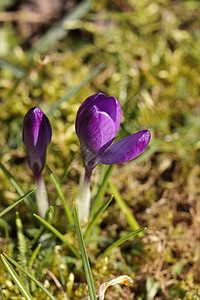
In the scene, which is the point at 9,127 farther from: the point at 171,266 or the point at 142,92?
the point at 171,266

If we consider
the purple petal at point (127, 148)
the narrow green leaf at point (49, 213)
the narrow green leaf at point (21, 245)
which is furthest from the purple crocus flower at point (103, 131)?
the narrow green leaf at point (21, 245)

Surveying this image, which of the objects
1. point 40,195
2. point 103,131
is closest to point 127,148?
point 103,131

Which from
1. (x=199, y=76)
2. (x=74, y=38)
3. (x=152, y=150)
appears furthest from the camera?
(x=74, y=38)

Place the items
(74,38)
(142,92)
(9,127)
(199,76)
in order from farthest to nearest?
(74,38) → (199,76) → (142,92) → (9,127)

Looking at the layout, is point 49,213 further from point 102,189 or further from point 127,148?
point 127,148

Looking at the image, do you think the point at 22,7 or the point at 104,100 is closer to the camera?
the point at 104,100

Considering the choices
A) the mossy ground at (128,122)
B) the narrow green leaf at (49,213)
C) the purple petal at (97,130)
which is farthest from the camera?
the mossy ground at (128,122)

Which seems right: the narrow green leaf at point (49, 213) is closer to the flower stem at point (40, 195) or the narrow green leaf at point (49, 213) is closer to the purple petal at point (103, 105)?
the flower stem at point (40, 195)

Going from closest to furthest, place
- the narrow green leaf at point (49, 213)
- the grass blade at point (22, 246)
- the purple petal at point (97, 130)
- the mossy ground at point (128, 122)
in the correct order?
the purple petal at point (97, 130) → the narrow green leaf at point (49, 213) → the grass blade at point (22, 246) → the mossy ground at point (128, 122)

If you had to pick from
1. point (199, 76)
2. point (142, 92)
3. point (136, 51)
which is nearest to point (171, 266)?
point (142, 92)

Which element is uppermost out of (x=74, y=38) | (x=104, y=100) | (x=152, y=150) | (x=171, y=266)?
(x=104, y=100)
